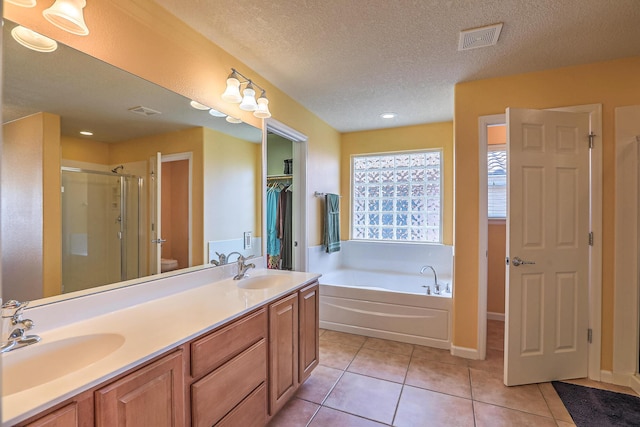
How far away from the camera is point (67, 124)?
4.82 feet

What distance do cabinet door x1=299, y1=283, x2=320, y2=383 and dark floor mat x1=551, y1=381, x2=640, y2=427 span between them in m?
1.65

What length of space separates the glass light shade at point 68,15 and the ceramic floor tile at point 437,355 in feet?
10.1

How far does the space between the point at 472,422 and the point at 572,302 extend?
1190 millimetres

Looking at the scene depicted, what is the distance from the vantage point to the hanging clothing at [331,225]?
379cm

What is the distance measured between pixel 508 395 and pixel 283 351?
1.60 metres

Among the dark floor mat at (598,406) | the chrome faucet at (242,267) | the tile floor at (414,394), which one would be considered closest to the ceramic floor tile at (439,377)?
the tile floor at (414,394)

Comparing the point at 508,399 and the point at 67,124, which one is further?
the point at 508,399

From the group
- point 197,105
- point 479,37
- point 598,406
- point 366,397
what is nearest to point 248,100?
point 197,105

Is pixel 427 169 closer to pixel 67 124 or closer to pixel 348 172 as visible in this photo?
pixel 348 172

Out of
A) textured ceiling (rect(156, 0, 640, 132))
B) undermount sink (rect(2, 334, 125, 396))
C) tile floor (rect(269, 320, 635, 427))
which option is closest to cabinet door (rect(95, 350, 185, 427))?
undermount sink (rect(2, 334, 125, 396))

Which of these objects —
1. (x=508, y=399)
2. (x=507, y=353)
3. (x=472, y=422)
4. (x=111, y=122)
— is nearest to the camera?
(x=111, y=122)

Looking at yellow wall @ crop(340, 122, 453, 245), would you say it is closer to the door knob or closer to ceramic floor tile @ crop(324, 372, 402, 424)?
the door knob

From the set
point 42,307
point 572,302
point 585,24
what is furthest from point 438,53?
point 42,307

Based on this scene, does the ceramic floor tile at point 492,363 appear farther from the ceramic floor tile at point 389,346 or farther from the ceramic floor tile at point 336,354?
the ceramic floor tile at point 336,354
